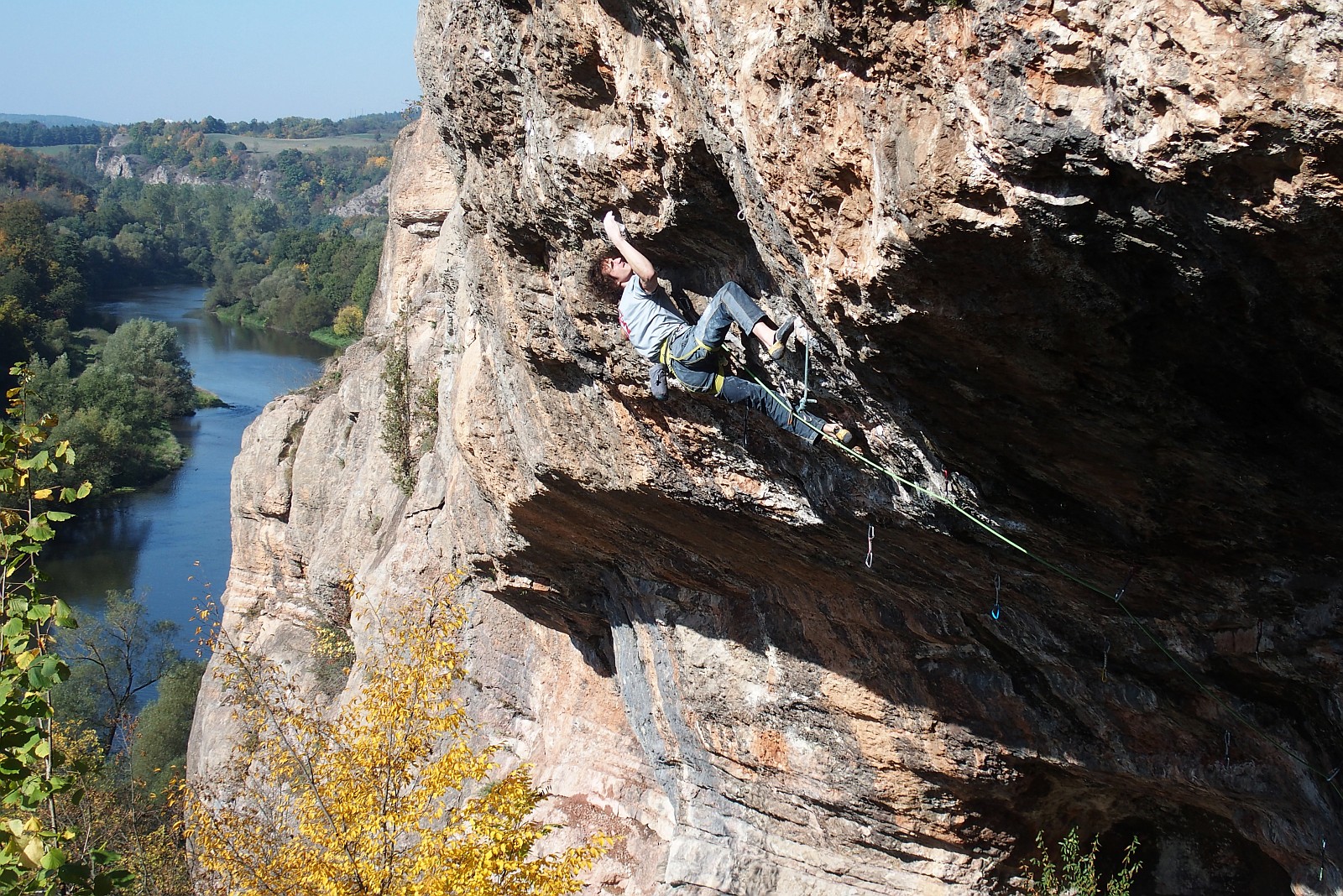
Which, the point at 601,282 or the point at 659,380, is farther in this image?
the point at 601,282

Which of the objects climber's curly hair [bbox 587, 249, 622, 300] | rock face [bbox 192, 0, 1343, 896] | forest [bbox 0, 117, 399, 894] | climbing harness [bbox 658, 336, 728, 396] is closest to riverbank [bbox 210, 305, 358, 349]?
forest [bbox 0, 117, 399, 894]

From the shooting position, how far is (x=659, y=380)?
500 centimetres

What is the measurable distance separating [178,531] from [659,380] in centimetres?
3512

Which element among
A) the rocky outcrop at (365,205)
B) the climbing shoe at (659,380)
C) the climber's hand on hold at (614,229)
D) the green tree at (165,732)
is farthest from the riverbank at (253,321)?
the climber's hand on hold at (614,229)

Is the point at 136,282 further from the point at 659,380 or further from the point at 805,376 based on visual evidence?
the point at 805,376

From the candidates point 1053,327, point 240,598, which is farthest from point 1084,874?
point 240,598

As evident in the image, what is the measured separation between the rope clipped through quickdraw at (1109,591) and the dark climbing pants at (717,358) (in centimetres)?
4

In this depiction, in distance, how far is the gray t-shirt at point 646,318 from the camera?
15.4ft

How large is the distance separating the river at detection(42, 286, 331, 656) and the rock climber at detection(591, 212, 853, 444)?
1852 cm

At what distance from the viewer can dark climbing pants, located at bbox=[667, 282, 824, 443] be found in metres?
4.38

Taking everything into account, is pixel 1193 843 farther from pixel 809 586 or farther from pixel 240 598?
pixel 240 598

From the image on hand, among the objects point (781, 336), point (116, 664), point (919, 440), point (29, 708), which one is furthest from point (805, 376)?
point (116, 664)

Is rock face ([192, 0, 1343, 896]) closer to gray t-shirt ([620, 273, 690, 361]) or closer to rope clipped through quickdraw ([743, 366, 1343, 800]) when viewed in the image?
rope clipped through quickdraw ([743, 366, 1343, 800])

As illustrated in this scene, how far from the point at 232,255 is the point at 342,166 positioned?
6679cm
